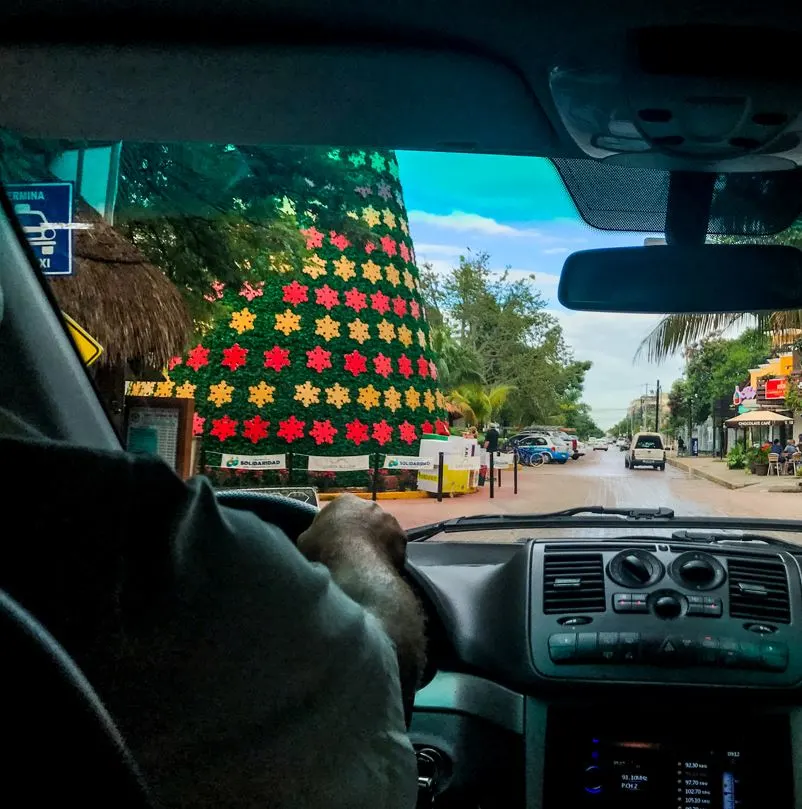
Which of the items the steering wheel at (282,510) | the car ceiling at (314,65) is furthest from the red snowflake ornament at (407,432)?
the steering wheel at (282,510)

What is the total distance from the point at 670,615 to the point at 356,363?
406cm

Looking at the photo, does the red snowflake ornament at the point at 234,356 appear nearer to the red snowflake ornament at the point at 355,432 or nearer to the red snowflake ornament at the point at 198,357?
the red snowflake ornament at the point at 198,357

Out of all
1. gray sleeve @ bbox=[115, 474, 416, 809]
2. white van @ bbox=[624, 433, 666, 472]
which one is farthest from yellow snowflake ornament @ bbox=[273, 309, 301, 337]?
white van @ bbox=[624, 433, 666, 472]

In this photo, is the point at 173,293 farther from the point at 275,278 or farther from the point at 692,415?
the point at 692,415

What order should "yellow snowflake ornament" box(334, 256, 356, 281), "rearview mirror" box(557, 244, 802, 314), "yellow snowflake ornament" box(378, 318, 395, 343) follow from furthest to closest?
"yellow snowflake ornament" box(378, 318, 395, 343)
"yellow snowflake ornament" box(334, 256, 356, 281)
"rearview mirror" box(557, 244, 802, 314)

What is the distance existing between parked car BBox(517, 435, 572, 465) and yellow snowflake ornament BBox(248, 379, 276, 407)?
1.56m

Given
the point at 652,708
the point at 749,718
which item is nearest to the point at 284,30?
the point at 652,708

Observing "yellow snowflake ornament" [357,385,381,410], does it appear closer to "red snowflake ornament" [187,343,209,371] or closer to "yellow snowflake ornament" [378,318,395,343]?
"yellow snowflake ornament" [378,318,395,343]

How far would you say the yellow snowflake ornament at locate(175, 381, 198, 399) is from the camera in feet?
13.2

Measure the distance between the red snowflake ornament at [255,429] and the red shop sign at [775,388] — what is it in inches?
162

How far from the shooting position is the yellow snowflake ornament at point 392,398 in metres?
6.16

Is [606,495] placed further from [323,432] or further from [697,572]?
[697,572]

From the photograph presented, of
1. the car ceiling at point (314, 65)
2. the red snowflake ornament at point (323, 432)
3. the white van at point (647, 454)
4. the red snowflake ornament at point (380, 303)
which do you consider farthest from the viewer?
the white van at point (647, 454)

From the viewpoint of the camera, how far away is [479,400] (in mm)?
5180
